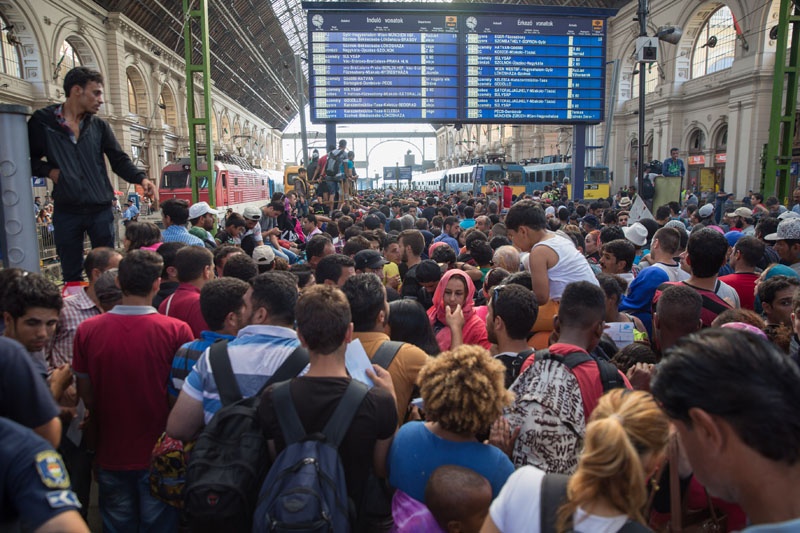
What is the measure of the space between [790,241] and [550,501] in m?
4.59

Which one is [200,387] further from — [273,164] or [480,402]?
[273,164]

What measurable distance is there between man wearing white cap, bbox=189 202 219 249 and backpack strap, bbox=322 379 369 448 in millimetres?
4667

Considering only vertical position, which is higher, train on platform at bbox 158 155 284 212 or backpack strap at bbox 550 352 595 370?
train on platform at bbox 158 155 284 212

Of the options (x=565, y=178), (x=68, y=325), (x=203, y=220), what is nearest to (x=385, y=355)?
(x=68, y=325)

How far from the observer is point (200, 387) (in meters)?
2.32

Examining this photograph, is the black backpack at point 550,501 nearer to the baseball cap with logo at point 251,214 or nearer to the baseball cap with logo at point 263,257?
the baseball cap with logo at point 263,257

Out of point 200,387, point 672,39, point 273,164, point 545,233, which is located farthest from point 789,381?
point 273,164

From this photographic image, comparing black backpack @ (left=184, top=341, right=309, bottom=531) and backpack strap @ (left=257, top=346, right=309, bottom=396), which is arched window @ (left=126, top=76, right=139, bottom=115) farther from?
black backpack @ (left=184, top=341, right=309, bottom=531)

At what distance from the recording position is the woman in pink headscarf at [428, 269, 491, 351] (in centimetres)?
353

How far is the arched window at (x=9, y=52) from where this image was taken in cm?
1859

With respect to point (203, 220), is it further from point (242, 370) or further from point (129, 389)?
point (242, 370)

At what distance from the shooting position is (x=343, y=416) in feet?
6.48

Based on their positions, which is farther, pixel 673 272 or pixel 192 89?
pixel 192 89

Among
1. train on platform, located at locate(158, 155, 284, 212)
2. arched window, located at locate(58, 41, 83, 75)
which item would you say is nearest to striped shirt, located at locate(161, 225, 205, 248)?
train on platform, located at locate(158, 155, 284, 212)
